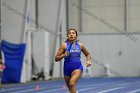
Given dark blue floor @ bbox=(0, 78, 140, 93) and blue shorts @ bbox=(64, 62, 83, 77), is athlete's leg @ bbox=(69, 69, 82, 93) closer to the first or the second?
blue shorts @ bbox=(64, 62, 83, 77)

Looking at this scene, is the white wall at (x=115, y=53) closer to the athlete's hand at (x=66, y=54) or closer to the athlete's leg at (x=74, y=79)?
the athlete's leg at (x=74, y=79)

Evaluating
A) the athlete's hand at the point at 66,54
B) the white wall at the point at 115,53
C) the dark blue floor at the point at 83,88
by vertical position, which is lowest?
the dark blue floor at the point at 83,88

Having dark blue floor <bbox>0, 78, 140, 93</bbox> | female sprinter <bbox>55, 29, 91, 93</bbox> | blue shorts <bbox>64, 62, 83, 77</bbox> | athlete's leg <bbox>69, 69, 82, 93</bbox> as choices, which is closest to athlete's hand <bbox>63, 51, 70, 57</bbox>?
female sprinter <bbox>55, 29, 91, 93</bbox>

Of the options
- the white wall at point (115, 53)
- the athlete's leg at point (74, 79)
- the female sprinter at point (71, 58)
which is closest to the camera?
the athlete's leg at point (74, 79)

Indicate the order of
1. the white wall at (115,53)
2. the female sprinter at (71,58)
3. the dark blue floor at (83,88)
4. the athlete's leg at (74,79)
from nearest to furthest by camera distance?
the athlete's leg at (74,79), the female sprinter at (71,58), the dark blue floor at (83,88), the white wall at (115,53)

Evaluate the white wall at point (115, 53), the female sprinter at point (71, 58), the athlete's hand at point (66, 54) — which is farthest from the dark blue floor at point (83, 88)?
the white wall at point (115, 53)

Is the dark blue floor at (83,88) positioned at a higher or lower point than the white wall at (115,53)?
lower

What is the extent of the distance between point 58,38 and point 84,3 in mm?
3052

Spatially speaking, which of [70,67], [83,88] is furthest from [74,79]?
[83,88]

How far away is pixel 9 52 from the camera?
77.4ft

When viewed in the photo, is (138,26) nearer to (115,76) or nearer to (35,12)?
(115,76)

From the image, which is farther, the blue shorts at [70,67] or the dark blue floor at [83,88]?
the dark blue floor at [83,88]

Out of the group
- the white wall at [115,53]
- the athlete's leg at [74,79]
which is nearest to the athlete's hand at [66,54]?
the athlete's leg at [74,79]

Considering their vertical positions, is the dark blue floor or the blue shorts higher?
the blue shorts
